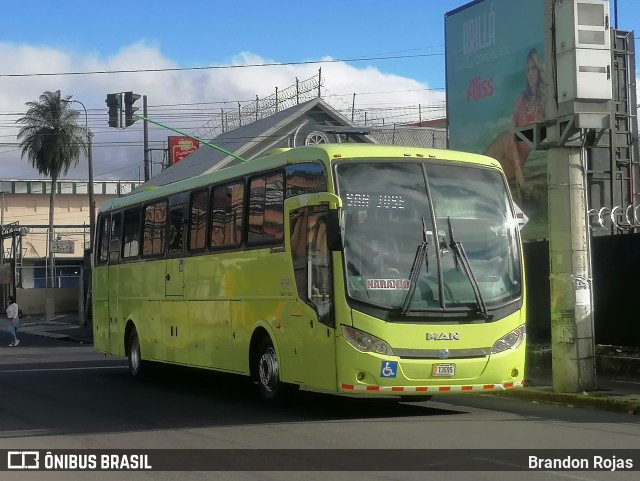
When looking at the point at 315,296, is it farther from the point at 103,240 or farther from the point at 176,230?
the point at 103,240

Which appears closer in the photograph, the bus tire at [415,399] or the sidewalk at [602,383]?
the sidewalk at [602,383]

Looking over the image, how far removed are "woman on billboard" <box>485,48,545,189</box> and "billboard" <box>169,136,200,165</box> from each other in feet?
107

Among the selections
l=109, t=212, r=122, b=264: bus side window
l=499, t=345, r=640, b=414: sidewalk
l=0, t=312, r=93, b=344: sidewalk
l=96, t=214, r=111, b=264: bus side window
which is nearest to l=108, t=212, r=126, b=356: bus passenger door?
l=109, t=212, r=122, b=264: bus side window

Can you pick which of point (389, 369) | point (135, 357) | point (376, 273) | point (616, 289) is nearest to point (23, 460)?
point (389, 369)

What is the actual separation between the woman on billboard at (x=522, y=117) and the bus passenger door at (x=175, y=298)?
1244 cm

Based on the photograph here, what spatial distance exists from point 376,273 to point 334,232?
2.33ft

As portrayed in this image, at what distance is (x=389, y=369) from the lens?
11.3 m

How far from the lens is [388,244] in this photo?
11.7m

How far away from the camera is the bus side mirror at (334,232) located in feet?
37.6

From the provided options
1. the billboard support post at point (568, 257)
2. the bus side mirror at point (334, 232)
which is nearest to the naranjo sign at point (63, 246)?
the billboard support post at point (568, 257)

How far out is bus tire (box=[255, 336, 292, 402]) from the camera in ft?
43.1

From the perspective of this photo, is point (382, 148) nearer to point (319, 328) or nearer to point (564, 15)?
point (319, 328)

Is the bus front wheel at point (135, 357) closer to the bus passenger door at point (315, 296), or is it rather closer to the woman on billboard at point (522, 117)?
the bus passenger door at point (315, 296)

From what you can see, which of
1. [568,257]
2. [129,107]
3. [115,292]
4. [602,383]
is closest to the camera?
[568,257]
